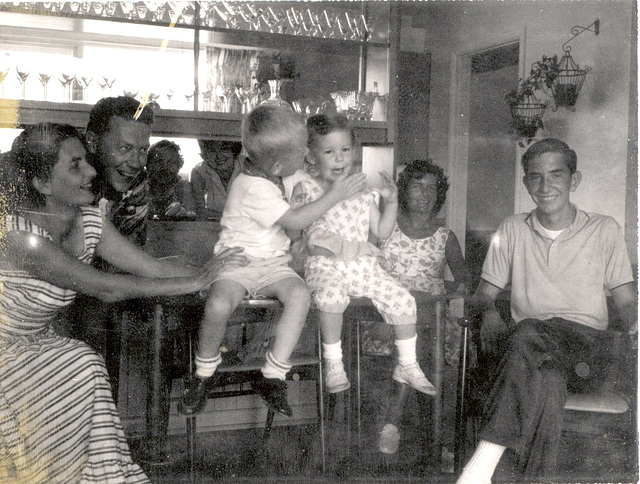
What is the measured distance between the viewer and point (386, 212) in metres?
2.66

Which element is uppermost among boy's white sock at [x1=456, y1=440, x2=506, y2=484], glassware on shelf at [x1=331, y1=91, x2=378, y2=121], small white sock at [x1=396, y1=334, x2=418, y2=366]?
glassware on shelf at [x1=331, y1=91, x2=378, y2=121]

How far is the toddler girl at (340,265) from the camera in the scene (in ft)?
7.98

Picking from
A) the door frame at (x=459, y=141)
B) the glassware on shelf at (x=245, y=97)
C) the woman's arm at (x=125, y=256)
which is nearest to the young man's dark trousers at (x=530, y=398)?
the woman's arm at (x=125, y=256)

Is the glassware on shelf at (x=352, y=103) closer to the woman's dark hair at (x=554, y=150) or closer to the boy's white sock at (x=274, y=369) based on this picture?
the woman's dark hair at (x=554, y=150)

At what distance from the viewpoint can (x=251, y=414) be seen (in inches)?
130

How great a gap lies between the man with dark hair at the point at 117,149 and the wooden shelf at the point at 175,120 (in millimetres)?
395

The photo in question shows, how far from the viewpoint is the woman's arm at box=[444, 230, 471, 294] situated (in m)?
3.31

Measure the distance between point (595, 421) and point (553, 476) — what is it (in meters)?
0.24

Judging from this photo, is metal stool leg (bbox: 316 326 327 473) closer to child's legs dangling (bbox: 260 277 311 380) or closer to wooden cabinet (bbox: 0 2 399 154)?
child's legs dangling (bbox: 260 277 311 380)

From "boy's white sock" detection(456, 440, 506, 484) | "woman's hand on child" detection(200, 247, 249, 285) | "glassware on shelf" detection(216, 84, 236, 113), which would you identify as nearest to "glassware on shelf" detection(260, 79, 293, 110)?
"glassware on shelf" detection(216, 84, 236, 113)

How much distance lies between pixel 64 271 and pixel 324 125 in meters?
1.01

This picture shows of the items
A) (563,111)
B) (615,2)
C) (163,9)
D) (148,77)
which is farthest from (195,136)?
(615,2)

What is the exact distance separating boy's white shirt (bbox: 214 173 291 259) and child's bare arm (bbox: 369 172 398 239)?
408 millimetres

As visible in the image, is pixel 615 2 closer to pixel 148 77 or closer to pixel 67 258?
pixel 148 77
